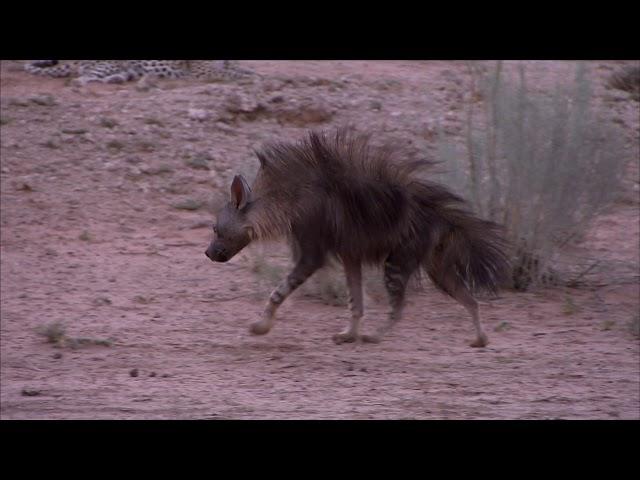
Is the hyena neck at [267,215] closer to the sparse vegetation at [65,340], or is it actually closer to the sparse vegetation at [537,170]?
the sparse vegetation at [65,340]

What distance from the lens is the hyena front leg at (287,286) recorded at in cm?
814

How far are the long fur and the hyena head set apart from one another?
76 mm

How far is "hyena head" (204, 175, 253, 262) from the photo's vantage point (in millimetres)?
8148

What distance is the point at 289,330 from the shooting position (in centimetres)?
875

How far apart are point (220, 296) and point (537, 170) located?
3.43m

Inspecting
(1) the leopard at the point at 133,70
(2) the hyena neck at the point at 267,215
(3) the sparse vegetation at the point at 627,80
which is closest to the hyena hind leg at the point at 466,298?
(2) the hyena neck at the point at 267,215

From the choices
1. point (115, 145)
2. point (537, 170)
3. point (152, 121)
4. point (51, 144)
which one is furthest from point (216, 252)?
point (152, 121)

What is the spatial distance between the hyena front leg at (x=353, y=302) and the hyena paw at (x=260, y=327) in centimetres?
59

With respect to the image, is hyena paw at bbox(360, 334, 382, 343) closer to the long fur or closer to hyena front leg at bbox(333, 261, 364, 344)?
hyena front leg at bbox(333, 261, 364, 344)

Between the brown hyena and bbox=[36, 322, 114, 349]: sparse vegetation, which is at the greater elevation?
the brown hyena

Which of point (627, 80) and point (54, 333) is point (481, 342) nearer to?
point (54, 333)

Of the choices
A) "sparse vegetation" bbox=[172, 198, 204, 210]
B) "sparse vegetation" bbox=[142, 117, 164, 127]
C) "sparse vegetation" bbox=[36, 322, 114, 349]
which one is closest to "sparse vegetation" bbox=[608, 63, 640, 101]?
"sparse vegetation" bbox=[142, 117, 164, 127]

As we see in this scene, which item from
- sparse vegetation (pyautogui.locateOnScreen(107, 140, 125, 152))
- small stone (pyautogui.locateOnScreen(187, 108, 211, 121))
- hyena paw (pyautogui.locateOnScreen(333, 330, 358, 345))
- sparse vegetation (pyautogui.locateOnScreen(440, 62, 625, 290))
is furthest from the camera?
small stone (pyautogui.locateOnScreen(187, 108, 211, 121))

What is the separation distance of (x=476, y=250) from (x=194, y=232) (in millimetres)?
4252
